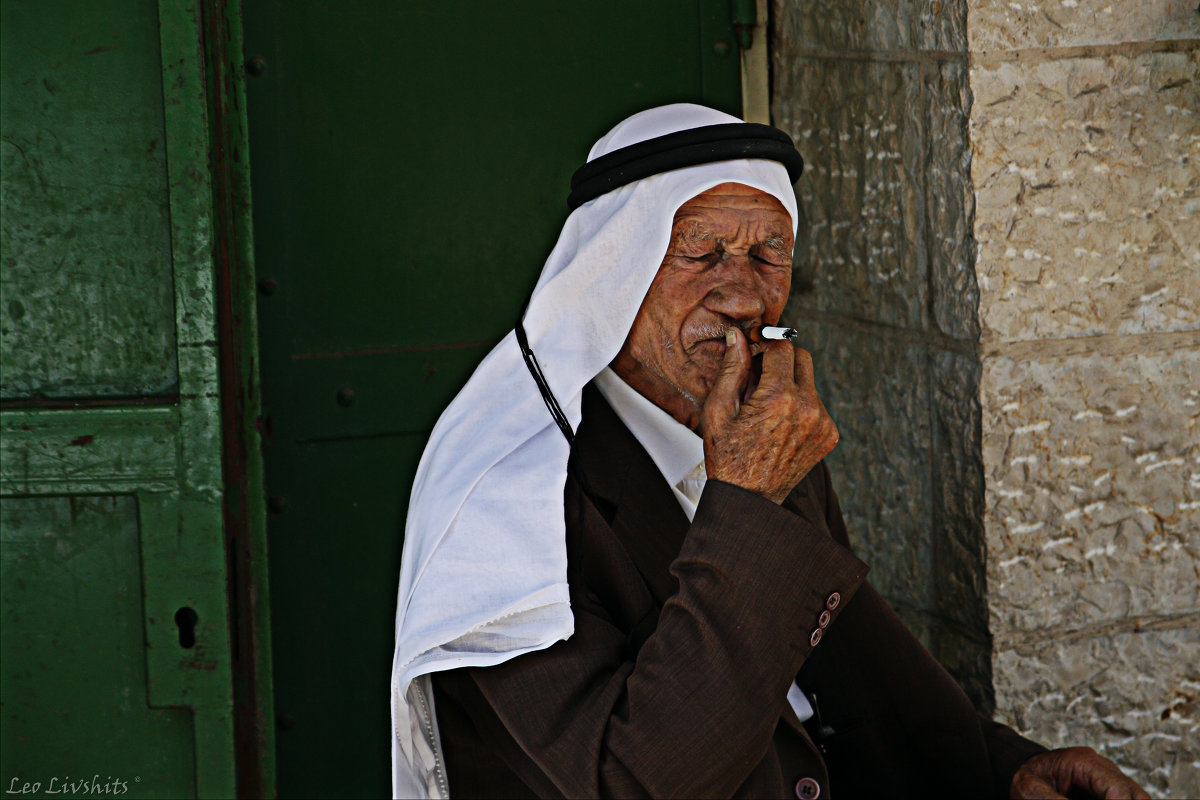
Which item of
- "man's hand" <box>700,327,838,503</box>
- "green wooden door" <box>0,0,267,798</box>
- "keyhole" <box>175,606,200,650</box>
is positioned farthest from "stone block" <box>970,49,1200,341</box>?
"keyhole" <box>175,606,200,650</box>

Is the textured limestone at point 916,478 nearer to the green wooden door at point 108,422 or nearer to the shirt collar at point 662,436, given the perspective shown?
the shirt collar at point 662,436

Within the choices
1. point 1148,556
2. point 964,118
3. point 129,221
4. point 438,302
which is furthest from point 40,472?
point 1148,556

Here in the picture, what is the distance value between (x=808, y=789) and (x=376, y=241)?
1.73 meters

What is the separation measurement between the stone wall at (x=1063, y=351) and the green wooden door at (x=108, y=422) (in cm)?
149

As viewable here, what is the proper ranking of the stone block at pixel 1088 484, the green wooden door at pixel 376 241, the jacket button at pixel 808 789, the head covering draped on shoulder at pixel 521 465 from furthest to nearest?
the green wooden door at pixel 376 241 → the stone block at pixel 1088 484 → the jacket button at pixel 808 789 → the head covering draped on shoulder at pixel 521 465

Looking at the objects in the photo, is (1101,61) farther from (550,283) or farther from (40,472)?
(40,472)

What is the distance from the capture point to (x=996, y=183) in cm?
226

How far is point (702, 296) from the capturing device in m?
1.81

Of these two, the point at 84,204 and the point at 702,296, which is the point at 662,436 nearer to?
the point at 702,296

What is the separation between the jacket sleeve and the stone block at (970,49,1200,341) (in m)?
0.97

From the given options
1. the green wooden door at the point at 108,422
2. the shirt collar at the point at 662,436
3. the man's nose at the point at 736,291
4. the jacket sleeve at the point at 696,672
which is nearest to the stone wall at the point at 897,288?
the man's nose at the point at 736,291

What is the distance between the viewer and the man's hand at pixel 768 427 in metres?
1.60

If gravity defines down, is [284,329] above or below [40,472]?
above

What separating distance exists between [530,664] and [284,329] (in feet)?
5.03
